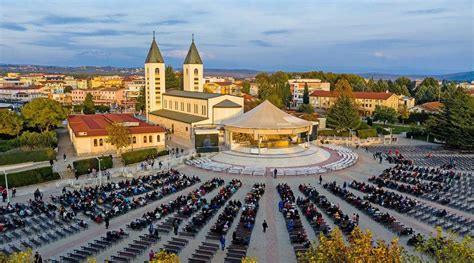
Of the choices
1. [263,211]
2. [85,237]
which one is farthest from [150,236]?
[263,211]

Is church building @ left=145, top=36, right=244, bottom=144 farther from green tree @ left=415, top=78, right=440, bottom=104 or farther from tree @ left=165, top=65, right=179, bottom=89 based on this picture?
green tree @ left=415, top=78, right=440, bottom=104

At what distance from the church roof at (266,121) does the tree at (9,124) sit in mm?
26151

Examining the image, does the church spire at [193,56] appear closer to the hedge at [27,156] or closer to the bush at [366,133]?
the bush at [366,133]

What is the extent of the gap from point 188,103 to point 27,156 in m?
26.3

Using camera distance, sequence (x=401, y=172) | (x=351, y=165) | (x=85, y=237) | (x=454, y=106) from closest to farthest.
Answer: (x=85, y=237), (x=401, y=172), (x=351, y=165), (x=454, y=106)

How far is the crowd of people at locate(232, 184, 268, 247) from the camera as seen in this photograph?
1802cm

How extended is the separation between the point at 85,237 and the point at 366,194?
18052mm

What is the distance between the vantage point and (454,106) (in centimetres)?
4406

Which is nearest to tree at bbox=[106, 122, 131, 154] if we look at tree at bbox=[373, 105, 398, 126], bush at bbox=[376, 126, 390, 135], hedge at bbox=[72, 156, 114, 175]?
hedge at bbox=[72, 156, 114, 175]

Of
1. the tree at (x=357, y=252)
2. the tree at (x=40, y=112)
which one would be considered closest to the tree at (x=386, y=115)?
the tree at (x=40, y=112)

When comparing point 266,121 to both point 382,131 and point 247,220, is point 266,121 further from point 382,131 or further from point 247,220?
point 382,131

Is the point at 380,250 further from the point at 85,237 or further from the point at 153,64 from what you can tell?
the point at 153,64

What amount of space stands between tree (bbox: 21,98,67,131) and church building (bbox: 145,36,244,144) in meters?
15.1

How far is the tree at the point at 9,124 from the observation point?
1774 inches
